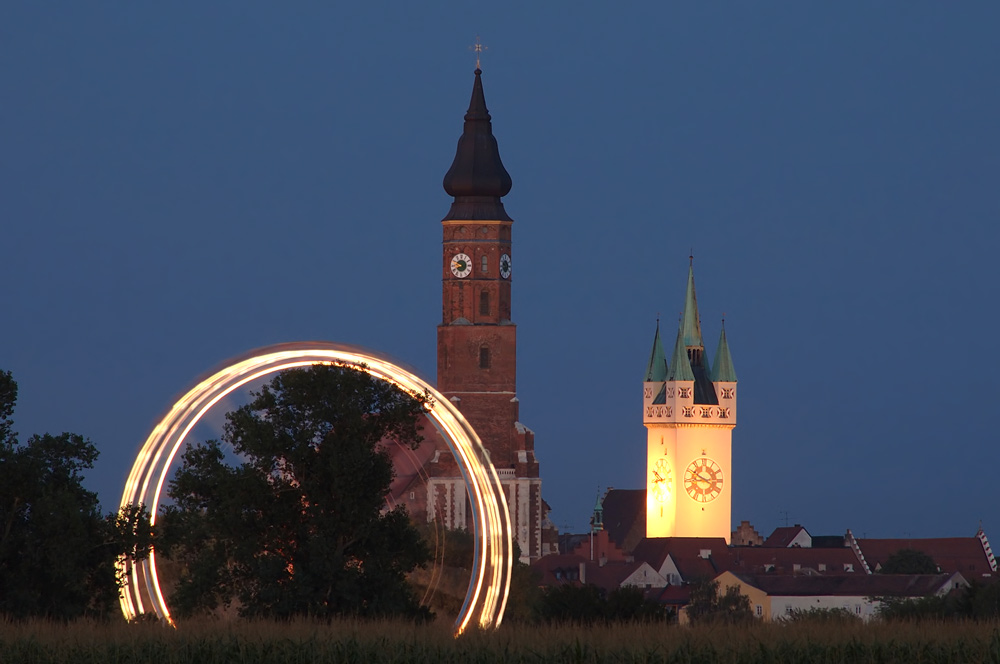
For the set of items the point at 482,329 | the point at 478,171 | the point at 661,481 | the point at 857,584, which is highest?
the point at 478,171

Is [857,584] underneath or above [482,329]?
underneath

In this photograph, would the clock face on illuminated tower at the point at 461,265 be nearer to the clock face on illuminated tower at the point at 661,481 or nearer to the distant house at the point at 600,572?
the distant house at the point at 600,572

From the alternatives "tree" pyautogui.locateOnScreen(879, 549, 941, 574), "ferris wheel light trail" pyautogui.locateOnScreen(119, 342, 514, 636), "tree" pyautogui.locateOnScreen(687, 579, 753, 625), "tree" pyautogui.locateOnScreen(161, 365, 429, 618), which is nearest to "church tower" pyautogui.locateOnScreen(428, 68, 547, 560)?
"tree" pyautogui.locateOnScreen(687, 579, 753, 625)

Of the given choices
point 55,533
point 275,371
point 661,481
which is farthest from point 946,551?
point 55,533

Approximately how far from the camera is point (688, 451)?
19288 centimetres

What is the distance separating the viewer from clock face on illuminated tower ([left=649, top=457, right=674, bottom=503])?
7569 inches

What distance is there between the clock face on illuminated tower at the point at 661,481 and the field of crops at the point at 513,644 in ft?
504

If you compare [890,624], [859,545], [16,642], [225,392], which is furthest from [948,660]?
[859,545]

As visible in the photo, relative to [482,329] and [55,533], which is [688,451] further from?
[55,533]

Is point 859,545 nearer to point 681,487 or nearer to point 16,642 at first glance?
point 681,487

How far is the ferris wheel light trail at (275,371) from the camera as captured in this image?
5202 centimetres

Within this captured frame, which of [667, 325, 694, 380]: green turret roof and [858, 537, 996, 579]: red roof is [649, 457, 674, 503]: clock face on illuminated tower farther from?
[858, 537, 996, 579]: red roof

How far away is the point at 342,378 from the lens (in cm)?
5056

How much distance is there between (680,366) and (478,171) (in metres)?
44.4
